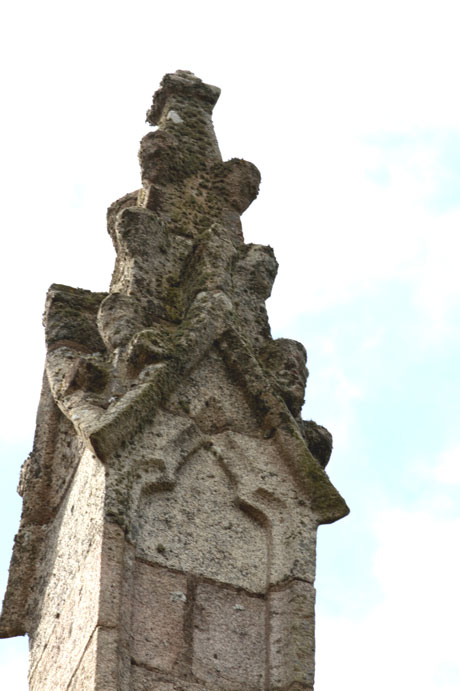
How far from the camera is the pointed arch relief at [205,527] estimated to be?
379 inches

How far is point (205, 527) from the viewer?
9.84 metres

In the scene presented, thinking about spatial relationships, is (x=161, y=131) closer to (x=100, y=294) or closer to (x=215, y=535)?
(x=100, y=294)

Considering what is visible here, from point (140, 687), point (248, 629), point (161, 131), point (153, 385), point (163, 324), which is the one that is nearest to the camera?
point (140, 687)

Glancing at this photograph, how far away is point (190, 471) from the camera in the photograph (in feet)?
33.1

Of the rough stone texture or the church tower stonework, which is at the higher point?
the church tower stonework

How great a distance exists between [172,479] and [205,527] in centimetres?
30

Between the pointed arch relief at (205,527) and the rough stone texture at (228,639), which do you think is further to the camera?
the pointed arch relief at (205,527)

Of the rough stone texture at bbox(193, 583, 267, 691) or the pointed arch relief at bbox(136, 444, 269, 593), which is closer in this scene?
the rough stone texture at bbox(193, 583, 267, 691)

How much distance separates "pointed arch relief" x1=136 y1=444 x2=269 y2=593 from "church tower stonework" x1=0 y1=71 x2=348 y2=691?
0.03 ft

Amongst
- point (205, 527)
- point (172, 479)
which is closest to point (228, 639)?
point (205, 527)

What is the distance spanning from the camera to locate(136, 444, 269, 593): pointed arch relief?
9.63 meters

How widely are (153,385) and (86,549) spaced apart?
1019mm

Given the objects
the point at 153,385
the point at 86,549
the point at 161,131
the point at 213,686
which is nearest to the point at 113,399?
the point at 153,385

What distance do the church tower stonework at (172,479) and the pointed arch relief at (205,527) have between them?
0.01 m
